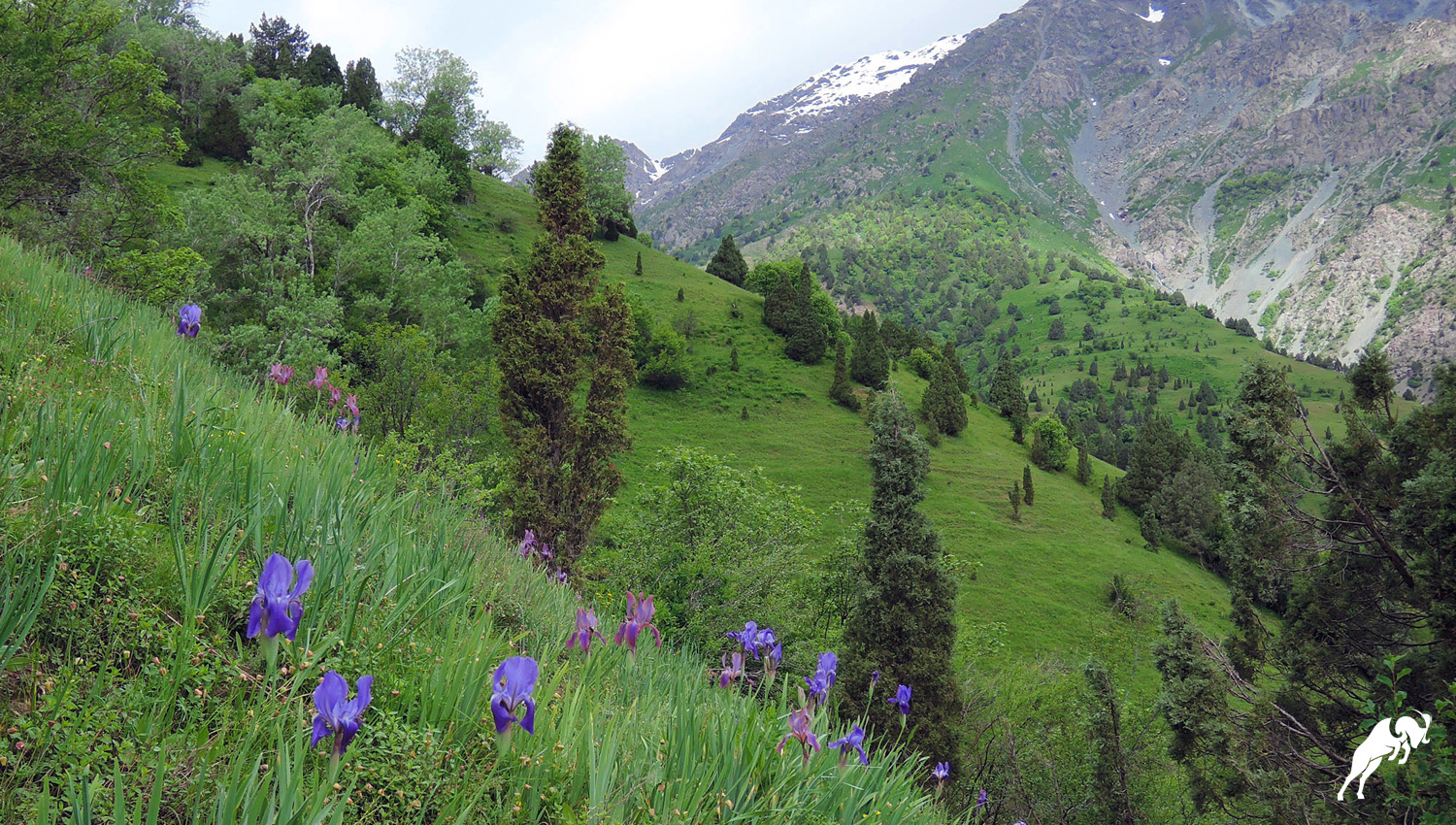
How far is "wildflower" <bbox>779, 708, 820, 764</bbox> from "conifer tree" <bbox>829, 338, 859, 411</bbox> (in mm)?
55545

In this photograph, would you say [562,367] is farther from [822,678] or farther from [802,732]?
[802,732]

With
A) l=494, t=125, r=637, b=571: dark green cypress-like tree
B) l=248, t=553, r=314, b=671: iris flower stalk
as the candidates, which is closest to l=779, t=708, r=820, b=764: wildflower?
l=248, t=553, r=314, b=671: iris flower stalk

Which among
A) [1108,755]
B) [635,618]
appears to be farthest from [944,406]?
[635,618]

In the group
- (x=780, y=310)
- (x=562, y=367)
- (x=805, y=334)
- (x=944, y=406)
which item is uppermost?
(x=780, y=310)

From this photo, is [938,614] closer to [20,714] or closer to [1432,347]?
[20,714]

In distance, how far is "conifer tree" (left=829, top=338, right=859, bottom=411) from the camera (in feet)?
187

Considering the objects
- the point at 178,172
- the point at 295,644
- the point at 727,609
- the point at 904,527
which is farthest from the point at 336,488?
the point at 178,172

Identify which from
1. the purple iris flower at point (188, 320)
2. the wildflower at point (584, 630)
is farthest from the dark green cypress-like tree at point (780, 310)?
the wildflower at point (584, 630)

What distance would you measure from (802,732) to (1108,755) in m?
19.3

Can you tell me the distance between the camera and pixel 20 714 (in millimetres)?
1441

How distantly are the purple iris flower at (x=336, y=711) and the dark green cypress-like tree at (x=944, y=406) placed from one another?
60.7 m

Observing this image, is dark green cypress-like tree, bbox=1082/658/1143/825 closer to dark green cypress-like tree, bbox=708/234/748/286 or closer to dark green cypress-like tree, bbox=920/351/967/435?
dark green cypress-like tree, bbox=920/351/967/435

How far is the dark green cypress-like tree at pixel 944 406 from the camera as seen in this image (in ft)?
197

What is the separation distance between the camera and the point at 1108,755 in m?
17.1
